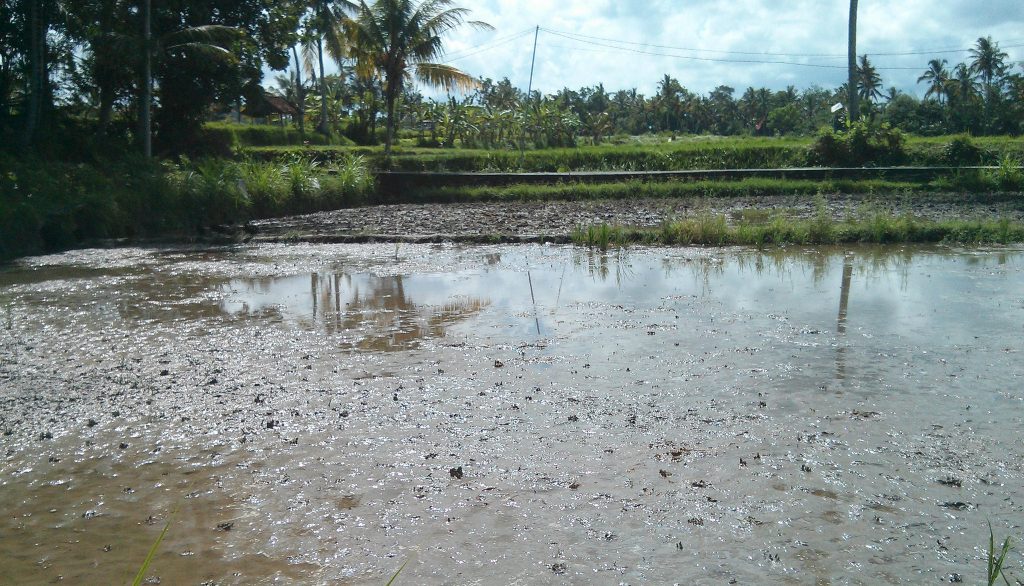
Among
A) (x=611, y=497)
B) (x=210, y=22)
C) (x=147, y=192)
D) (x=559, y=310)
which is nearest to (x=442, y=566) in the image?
(x=611, y=497)

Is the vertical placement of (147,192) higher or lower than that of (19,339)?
higher

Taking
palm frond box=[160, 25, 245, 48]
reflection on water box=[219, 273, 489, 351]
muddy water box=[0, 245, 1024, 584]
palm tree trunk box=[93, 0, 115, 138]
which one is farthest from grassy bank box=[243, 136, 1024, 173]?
muddy water box=[0, 245, 1024, 584]

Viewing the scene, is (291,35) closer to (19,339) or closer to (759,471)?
(19,339)

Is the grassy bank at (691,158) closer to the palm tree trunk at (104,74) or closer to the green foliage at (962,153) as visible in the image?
the green foliage at (962,153)

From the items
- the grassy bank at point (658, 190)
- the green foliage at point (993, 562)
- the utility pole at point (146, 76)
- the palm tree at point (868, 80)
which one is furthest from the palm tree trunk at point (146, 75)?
the palm tree at point (868, 80)

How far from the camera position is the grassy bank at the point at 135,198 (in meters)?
13.6

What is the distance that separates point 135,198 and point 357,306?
926 centimetres

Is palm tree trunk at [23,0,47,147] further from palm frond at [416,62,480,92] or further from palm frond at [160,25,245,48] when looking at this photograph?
palm frond at [416,62,480,92]

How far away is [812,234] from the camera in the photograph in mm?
12352

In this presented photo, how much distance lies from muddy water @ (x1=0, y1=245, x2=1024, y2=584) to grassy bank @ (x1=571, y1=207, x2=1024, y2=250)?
12.9 ft

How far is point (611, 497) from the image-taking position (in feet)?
11.9

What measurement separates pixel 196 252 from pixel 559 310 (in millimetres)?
8159

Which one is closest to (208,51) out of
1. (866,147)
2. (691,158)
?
(691,158)

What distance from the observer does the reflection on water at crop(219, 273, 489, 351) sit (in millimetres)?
6996
